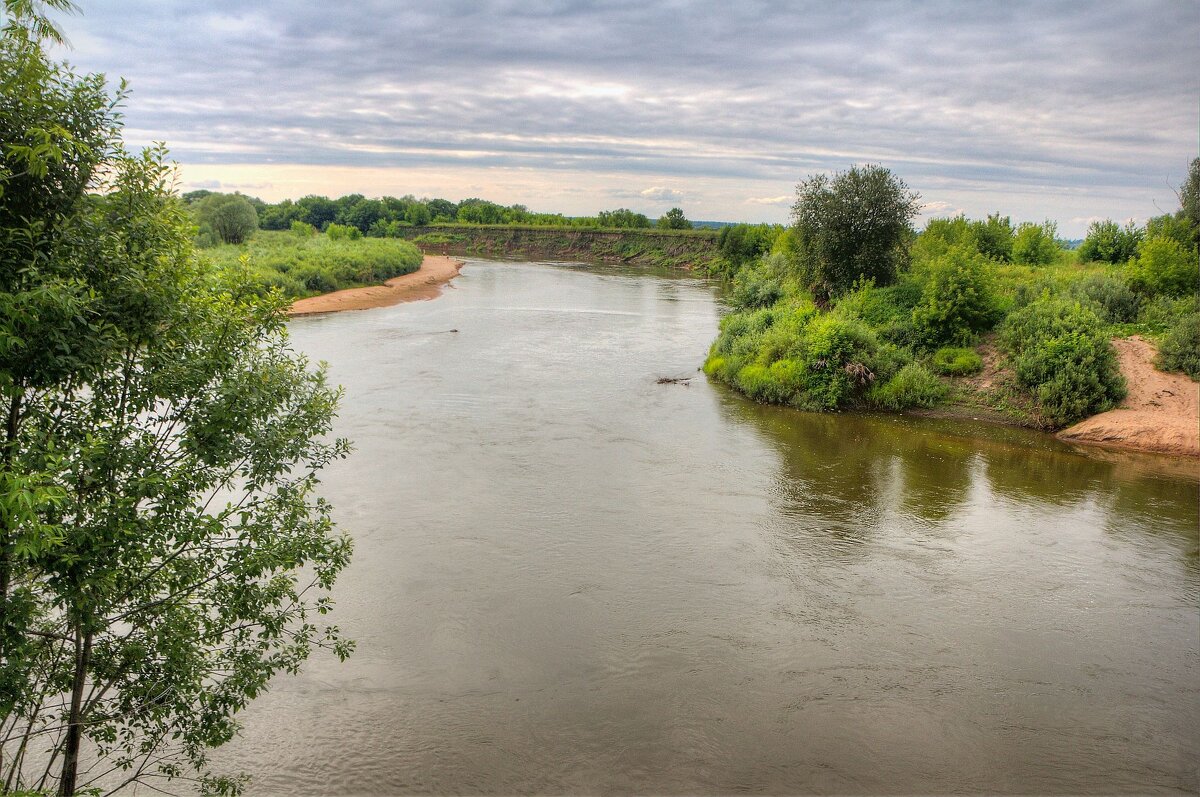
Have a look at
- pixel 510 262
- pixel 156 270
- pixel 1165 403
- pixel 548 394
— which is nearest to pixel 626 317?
pixel 548 394

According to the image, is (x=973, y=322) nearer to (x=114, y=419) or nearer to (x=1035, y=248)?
(x=1035, y=248)

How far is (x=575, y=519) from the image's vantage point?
14898 mm

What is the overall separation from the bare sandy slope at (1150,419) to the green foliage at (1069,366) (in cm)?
46

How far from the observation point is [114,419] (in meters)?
6.01

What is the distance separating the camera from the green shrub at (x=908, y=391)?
2380 cm

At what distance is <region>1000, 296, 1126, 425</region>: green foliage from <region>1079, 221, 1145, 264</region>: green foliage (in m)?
11.5

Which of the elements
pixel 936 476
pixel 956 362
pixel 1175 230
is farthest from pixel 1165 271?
pixel 936 476

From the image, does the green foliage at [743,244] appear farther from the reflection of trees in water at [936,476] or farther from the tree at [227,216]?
the reflection of trees in water at [936,476]

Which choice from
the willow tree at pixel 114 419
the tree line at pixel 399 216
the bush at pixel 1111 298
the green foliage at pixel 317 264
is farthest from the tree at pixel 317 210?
the willow tree at pixel 114 419

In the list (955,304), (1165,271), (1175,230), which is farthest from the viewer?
(1175,230)

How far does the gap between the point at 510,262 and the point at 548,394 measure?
238 ft

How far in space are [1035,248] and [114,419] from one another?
37.1 meters

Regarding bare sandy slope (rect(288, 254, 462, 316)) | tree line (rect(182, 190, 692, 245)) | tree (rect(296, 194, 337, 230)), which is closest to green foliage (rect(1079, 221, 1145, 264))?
bare sandy slope (rect(288, 254, 462, 316))

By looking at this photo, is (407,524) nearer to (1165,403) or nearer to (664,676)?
A: (664,676)
